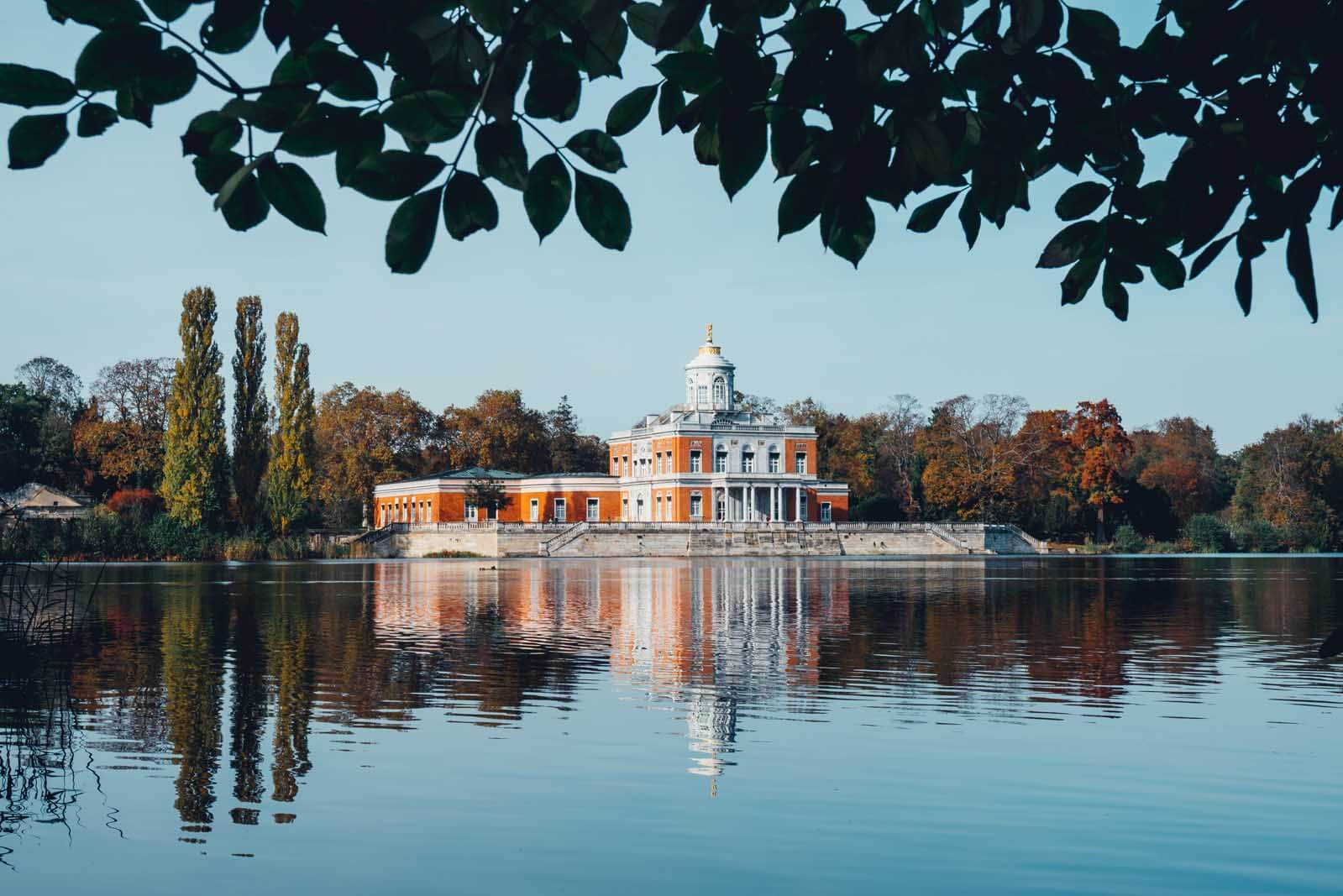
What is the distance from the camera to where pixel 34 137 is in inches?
90.5

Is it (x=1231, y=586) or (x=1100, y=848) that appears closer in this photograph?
(x=1100, y=848)

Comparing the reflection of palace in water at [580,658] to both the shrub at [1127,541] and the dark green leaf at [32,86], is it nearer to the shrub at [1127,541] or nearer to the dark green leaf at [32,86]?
the dark green leaf at [32,86]

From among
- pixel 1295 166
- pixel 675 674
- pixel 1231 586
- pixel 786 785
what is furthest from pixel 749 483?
pixel 1295 166

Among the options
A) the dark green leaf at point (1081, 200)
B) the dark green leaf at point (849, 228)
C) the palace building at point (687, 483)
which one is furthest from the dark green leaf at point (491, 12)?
the palace building at point (687, 483)

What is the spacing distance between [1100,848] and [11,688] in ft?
29.4

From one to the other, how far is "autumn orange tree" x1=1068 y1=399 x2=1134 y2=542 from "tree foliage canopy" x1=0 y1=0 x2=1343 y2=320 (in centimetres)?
6943

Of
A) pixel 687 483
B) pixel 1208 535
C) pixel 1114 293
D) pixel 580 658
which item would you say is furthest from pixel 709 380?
pixel 1114 293

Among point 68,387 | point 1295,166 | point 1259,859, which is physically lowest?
point 1259,859

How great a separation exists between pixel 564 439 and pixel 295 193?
3473 inches

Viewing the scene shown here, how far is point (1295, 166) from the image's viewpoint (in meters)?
3.06

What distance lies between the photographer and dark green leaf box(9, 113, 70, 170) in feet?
7.50

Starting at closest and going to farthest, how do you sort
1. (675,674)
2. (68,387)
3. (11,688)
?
1. (11,688)
2. (675,674)
3. (68,387)

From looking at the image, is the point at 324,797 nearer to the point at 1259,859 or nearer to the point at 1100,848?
the point at 1100,848

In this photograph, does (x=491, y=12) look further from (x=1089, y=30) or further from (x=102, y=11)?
(x=1089, y=30)
